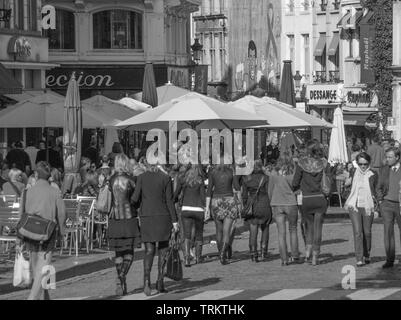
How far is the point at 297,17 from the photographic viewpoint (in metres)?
87.5

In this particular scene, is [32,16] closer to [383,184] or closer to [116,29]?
[116,29]

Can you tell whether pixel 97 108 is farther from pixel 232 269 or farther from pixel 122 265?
pixel 122 265

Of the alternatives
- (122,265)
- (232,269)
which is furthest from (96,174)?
(122,265)

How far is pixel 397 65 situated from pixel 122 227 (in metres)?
37.6

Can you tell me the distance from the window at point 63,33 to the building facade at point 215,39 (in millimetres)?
31573

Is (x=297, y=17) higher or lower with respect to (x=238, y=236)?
higher

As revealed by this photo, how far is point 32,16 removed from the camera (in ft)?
172

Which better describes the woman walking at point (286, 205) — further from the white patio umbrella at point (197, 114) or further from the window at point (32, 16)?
the window at point (32, 16)

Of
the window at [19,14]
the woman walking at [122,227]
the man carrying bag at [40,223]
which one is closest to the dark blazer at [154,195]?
the woman walking at [122,227]

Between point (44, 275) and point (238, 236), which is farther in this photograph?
point (238, 236)

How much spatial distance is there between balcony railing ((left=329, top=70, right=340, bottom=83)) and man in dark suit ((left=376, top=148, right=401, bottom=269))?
183 ft

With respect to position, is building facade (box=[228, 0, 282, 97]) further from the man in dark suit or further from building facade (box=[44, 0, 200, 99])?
the man in dark suit

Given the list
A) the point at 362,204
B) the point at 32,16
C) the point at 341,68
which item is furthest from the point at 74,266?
the point at 341,68
